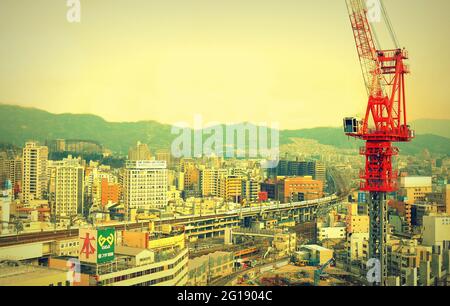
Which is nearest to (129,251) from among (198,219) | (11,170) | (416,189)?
(416,189)

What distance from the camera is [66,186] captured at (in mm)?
12008

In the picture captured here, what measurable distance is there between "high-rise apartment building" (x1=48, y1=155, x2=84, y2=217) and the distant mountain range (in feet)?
2.71

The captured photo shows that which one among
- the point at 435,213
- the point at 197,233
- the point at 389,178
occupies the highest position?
the point at 389,178

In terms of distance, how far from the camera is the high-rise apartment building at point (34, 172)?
11477 mm

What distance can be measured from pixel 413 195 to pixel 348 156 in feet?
4.22

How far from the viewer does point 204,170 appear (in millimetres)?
13523

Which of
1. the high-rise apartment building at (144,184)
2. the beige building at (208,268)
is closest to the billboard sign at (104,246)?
the beige building at (208,268)

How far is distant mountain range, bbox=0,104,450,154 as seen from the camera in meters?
7.90

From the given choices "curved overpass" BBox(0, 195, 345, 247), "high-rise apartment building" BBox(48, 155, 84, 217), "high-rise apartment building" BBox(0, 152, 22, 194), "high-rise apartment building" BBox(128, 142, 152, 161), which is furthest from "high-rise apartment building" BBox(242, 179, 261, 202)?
"high-rise apartment building" BBox(0, 152, 22, 194)

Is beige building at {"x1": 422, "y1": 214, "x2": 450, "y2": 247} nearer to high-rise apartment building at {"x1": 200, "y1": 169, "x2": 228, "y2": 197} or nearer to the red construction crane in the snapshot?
the red construction crane

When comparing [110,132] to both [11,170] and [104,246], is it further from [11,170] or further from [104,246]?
[104,246]

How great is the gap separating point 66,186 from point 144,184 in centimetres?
194
